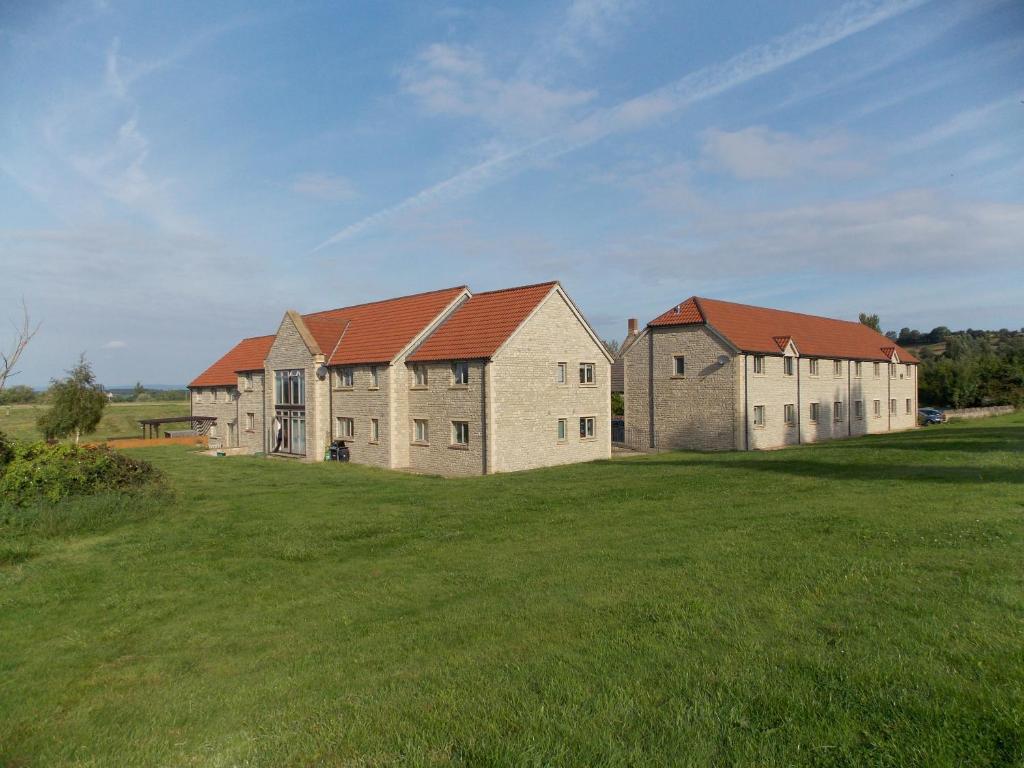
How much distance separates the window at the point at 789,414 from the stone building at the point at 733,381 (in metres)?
0.07

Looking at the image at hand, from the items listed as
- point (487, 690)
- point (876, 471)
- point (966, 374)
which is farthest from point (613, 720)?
point (966, 374)

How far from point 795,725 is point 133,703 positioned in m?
6.40

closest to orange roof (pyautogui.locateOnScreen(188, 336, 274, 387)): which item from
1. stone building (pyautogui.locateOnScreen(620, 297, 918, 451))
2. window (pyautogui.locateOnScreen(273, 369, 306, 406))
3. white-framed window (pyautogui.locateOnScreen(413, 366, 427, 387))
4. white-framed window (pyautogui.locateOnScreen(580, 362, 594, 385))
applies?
window (pyautogui.locateOnScreen(273, 369, 306, 406))

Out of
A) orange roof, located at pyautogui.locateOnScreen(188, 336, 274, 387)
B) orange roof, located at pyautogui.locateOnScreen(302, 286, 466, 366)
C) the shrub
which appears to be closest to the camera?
the shrub

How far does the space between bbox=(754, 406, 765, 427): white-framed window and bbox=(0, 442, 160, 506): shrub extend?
3155 cm

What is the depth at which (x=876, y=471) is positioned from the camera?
20.5m

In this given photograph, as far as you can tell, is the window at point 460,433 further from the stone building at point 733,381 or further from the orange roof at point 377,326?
the stone building at point 733,381

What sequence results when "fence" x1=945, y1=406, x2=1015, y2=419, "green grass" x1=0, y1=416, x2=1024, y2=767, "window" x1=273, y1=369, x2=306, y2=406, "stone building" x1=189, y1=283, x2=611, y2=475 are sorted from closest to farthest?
"green grass" x1=0, y1=416, x2=1024, y2=767 → "stone building" x1=189, y1=283, x2=611, y2=475 → "window" x1=273, y1=369, x2=306, y2=406 → "fence" x1=945, y1=406, x2=1015, y2=419

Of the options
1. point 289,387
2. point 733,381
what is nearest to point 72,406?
point 289,387

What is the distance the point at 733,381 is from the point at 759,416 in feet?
11.3

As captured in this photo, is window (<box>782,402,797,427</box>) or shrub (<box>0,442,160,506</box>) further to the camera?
window (<box>782,402,797,427</box>)

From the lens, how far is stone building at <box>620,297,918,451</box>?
37.3 m

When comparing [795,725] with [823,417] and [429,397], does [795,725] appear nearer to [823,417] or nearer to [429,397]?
[429,397]

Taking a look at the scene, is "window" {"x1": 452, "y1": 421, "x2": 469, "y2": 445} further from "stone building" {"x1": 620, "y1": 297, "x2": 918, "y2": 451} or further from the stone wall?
"stone building" {"x1": 620, "y1": 297, "x2": 918, "y2": 451}
